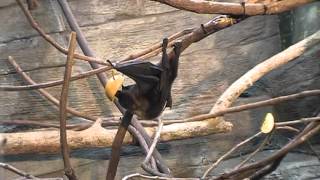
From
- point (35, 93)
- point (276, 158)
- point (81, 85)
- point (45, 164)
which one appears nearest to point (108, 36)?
point (81, 85)

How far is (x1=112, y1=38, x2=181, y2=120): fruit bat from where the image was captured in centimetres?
71

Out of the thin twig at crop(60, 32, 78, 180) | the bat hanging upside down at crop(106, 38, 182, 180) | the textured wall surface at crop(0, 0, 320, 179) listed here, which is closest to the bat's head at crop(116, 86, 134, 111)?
the bat hanging upside down at crop(106, 38, 182, 180)

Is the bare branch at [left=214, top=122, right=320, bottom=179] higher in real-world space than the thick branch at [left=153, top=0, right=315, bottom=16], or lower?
lower

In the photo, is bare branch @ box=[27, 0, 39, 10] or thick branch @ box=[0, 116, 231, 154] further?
bare branch @ box=[27, 0, 39, 10]

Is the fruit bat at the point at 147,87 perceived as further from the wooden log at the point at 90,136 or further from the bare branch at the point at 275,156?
the wooden log at the point at 90,136

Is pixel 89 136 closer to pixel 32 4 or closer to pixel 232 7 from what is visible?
pixel 32 4

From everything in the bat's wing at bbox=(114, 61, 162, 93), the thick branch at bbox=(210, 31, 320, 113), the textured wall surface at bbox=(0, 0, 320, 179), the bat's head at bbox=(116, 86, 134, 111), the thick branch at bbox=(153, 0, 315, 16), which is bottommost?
the bat's head at bbox=(116, 86, 134, 111)

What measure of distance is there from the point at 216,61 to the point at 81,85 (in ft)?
1.77

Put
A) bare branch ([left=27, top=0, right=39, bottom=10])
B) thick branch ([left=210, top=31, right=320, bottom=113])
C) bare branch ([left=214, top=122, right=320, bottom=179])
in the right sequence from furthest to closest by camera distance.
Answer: bare branch ([left=27, top=0, right=39, bottom=10]) → thick branch ([left=210, top=31, right=320, bottom=113]) → bare branch ([left=214, top=122, right=320, bottom=179])

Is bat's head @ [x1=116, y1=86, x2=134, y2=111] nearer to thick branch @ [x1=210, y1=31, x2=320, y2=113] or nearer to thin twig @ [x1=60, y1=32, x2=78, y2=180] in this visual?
thin twig @ [x1=60, y1=32, x2=78, y2=180]

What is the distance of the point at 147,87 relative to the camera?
2.38ft

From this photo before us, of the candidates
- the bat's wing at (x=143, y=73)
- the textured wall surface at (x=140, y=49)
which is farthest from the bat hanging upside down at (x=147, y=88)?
the textured wall surface at (x=140, y=49)

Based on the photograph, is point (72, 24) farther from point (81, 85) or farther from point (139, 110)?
→ point (139, 110)

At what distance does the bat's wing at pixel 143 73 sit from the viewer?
70cm
